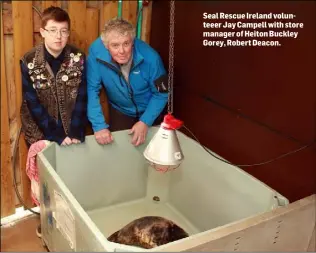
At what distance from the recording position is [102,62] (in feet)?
7.30

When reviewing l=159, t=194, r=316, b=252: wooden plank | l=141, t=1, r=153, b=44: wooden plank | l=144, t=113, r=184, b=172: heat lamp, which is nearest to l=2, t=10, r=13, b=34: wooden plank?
l=141, t=1, r=153, b=44: wooden plank

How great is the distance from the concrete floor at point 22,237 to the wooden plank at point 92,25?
1122mm

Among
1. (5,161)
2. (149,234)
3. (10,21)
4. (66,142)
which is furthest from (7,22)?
(149,234)

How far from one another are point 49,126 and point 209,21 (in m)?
1.01

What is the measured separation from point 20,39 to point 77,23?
337 mm

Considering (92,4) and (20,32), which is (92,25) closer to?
(92,4)

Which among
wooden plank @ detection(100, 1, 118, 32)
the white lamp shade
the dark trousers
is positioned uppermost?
wooden plank @ detection(100, 1, 118, 32)

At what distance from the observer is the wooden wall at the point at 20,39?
7.05ft

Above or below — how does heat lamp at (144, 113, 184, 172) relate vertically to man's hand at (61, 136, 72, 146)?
above

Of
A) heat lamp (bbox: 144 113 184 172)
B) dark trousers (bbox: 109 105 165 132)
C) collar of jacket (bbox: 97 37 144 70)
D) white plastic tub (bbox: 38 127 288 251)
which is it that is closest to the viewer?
heat lamp (bbox: 144 113 184 172)

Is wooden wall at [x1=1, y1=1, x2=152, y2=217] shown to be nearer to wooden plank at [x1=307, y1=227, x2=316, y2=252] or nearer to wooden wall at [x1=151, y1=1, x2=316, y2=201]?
wooden wall at [x1=151, y1=1, x2=316, y2=201]

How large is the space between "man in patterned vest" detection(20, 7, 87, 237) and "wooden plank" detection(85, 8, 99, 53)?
8.7 inches

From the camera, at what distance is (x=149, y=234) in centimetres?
193

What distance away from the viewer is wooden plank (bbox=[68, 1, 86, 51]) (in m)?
2.29
